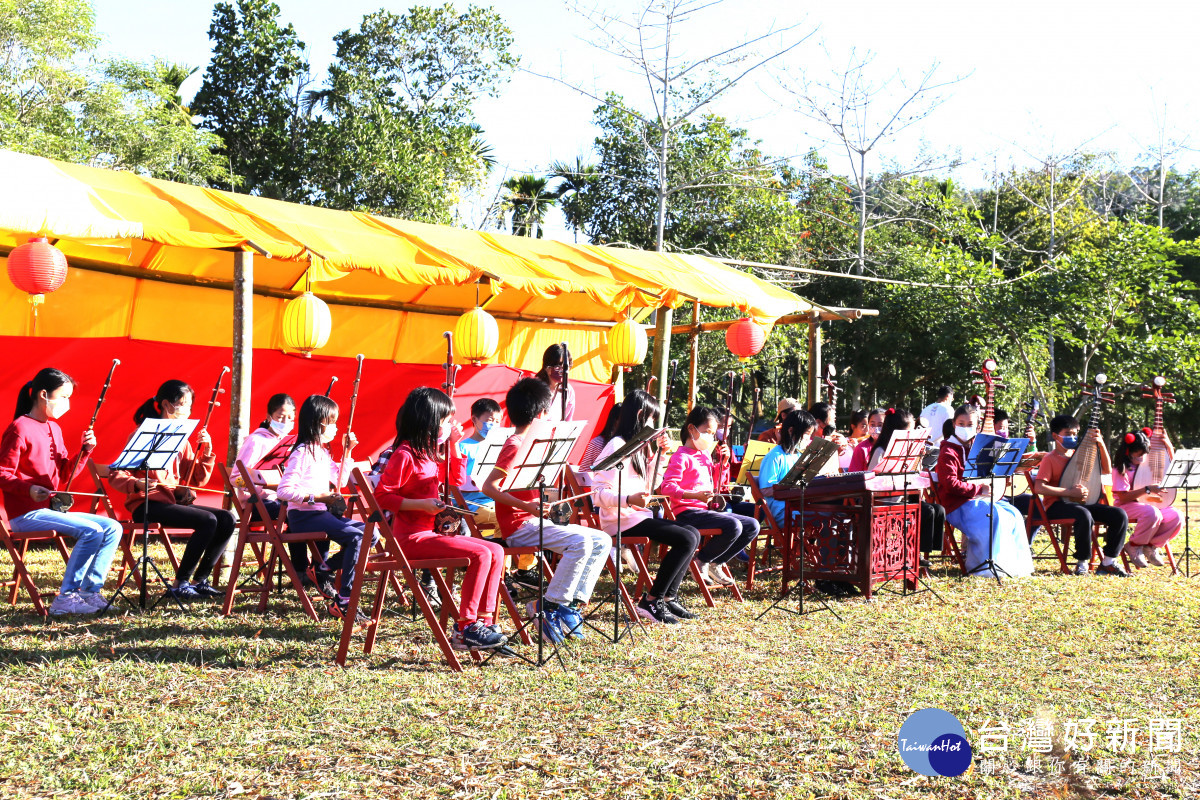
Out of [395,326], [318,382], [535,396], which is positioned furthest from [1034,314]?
[535,396]

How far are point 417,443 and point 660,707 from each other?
192 cm

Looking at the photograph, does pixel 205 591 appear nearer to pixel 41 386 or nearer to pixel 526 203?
pixel 41 386

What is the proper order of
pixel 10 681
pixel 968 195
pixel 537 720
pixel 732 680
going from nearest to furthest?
pixel 537 720
pixel 10 681
pixel 732 680
pixel 968 195

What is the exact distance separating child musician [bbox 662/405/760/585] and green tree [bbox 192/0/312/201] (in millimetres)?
18583


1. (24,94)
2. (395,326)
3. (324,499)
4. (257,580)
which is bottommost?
(257,580)

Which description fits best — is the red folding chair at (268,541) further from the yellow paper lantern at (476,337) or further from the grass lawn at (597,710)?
the yellow paper lantern at (476,337)

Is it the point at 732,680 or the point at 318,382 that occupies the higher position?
the point at 318,382

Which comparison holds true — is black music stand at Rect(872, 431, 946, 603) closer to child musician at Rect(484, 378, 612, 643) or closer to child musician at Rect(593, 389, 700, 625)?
child musician at Rect(593, 389, 700, 625)

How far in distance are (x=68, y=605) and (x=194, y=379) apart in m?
4.17

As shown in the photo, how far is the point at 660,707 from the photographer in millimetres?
4746

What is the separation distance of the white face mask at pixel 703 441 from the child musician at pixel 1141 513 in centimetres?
501

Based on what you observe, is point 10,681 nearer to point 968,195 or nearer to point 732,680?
point 732,680

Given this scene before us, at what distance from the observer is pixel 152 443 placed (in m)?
6.44

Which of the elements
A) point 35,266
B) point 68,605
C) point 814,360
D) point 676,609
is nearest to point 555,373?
point 676,609
